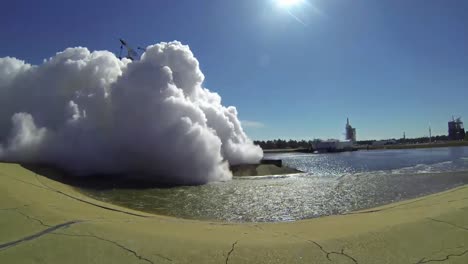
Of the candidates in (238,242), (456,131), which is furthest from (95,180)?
(456,131)

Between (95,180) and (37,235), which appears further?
(95,180)

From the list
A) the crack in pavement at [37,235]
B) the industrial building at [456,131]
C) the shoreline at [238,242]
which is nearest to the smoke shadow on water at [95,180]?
the crack in pavement at [37,235]

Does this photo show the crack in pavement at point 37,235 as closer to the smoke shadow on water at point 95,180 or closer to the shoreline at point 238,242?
the shoreline at point 238,242

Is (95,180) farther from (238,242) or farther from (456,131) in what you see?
(456,131)

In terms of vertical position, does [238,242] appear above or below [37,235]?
below

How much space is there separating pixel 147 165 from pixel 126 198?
1349 centimetres

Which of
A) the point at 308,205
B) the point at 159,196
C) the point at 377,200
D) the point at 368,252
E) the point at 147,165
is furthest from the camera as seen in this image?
the point at 147,165

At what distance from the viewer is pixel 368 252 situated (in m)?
5.93

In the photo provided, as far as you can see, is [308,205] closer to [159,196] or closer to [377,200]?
[377,200]

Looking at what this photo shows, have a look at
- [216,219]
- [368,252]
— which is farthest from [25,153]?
→ [368,252]

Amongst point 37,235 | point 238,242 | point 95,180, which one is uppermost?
point 37,235

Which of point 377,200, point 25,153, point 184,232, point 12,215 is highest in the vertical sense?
point 25,153

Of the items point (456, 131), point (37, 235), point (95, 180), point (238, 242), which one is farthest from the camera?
point (456, 131)

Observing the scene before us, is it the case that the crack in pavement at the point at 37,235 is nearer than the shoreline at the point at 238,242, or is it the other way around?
the shoreline at the point at 238,242
